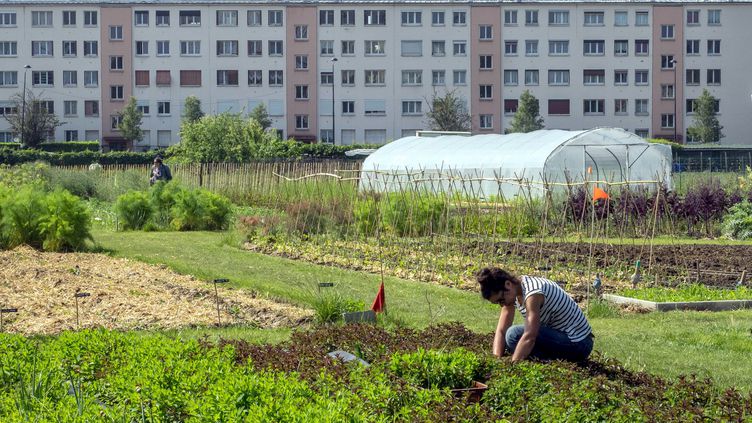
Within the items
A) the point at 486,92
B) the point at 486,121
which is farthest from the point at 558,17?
the point at 486,121

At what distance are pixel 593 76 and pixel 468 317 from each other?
6331cm

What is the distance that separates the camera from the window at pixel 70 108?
239 feet

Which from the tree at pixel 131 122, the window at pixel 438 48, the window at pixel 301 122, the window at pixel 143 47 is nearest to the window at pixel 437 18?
the window at pixel 438 48

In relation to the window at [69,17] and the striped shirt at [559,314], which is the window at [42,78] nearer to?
the window at [69,17]

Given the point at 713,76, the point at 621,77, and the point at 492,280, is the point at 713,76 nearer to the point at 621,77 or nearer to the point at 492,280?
the point at 621,77

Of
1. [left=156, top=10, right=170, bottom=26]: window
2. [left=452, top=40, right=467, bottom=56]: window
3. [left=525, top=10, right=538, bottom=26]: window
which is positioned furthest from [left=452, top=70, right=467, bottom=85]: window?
[left=156, top=10, right=170, bottom=26]: window

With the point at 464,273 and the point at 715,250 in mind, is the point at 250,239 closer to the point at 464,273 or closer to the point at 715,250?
the point at 464,273

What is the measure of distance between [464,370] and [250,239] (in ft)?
47.2

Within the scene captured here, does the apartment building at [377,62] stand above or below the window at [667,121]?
above

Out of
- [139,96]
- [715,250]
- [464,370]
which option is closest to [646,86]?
[139,96]

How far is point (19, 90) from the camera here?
238ft

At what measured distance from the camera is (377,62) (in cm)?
7288

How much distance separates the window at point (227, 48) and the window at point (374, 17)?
8672mm

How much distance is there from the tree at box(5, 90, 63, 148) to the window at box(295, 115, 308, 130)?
50.1 ft
